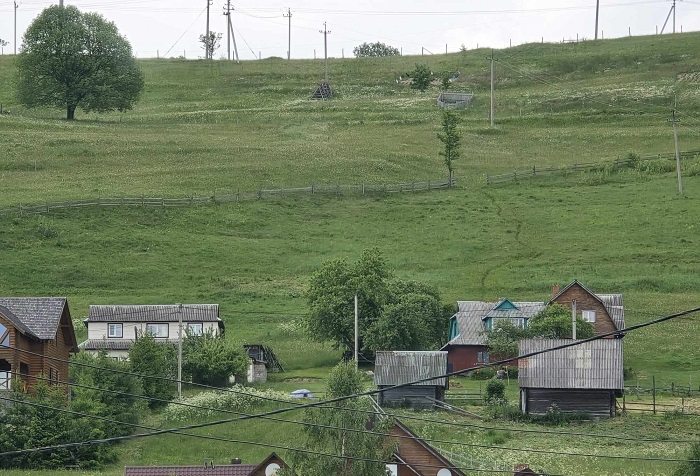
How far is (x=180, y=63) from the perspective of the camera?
637ft

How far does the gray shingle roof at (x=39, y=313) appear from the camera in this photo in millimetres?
57281

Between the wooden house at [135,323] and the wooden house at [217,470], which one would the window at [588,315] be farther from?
the wooden house at [217,470]

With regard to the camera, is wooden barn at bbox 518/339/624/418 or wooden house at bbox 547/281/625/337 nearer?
wooden barn at bbox 518/339/624/418

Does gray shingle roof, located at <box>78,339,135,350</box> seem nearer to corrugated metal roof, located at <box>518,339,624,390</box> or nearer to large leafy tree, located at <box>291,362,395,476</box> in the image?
corrugated metal roof, located at <box>518,339,624,390</box>

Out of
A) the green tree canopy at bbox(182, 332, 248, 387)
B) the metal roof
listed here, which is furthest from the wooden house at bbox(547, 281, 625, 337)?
the green tree canopy at bbox(182, 332, 248, 387)

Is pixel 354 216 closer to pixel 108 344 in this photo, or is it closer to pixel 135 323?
pixel 135 323

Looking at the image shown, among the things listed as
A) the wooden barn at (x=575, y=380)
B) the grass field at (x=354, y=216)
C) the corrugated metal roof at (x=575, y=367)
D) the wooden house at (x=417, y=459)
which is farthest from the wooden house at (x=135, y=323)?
the wooden house at (x=417, y=459)

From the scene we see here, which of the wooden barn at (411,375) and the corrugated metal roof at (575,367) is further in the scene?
the wooden barn at (411,375)

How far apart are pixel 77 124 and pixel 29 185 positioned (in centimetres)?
3606

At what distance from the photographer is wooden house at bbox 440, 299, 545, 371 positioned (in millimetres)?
66938

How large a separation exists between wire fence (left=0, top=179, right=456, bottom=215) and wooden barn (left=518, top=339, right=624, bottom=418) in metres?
45.1

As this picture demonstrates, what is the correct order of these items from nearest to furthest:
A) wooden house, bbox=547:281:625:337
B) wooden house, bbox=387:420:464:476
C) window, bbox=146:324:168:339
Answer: wooden house, bbox=387:420:464:476 → wooden house, bbox=547:281:625:337 → window, bbox=146:324:168:339

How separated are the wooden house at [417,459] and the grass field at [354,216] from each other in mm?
4807

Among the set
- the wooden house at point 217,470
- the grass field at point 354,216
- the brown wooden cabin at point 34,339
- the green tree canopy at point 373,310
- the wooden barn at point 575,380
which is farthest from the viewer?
the grass field at point 354,216
